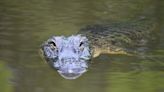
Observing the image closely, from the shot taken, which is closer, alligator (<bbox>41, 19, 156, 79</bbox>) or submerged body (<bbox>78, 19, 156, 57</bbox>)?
alligator (<bbox>41, 19, 156, 79</bbox>)

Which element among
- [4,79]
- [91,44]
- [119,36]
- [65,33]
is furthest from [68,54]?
[119,36]

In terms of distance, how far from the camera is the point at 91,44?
19.6ft

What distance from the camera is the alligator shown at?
4.99 metres

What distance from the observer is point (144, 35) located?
254 inches

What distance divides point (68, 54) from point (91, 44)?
846 mm

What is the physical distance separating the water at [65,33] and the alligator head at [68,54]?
7 cm

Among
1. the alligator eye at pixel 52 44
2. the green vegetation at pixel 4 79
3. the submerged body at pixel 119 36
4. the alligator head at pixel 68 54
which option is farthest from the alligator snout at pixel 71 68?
the submerged body at pixel 119 36

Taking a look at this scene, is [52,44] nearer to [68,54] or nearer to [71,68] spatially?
[68,54]

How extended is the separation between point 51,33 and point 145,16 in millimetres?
1544

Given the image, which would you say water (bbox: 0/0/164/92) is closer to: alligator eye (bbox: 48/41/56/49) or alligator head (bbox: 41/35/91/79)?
alligator head (bbox: 41/35/91/79)

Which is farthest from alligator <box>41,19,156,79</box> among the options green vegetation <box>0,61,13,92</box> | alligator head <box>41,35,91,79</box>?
green vegetation <box>0,61,13,92</box>

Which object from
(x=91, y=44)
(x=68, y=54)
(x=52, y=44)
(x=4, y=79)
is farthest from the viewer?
(x=91, y=44)

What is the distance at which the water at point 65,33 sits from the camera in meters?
4.68

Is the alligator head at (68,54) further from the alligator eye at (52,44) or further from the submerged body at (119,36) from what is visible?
the submerged body at (119,36)
